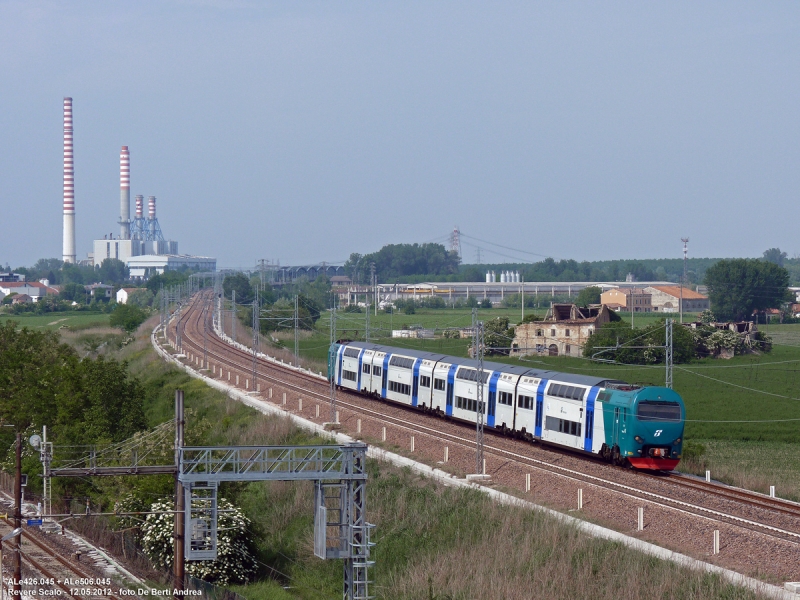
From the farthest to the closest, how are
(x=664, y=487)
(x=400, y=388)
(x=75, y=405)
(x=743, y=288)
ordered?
(x=743, y=288) → (x=400, y=388) → (x=75, y=405) → (x=664, y=487)

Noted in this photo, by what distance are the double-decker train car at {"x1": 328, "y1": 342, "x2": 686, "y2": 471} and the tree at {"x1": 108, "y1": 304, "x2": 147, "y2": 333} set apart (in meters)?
79.4

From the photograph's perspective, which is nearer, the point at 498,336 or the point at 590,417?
the point at 590,417

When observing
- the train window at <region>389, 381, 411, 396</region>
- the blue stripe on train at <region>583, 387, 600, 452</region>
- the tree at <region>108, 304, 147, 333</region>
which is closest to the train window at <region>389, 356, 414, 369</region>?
the train window at <region>389, 381, 411, 396</region>

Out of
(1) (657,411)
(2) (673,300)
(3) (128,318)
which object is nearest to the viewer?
(1) (657,411)

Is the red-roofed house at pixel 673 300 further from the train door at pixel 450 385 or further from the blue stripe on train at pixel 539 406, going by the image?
the blue stripe on train at pixel 539 406

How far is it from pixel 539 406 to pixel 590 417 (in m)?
3.95

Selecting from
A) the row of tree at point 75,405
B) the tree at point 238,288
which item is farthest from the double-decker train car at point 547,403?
the tree at point 238,288

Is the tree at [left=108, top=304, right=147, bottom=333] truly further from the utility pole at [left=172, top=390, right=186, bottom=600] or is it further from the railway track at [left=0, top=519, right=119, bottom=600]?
the utility pole at [left=172, top=390, right=186, bottom=600]

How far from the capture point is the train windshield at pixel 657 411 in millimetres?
34938

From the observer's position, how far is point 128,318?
445 ft

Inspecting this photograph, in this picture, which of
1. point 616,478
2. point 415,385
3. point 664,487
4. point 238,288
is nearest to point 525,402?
point 616,478

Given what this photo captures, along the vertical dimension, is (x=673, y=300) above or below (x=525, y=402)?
above

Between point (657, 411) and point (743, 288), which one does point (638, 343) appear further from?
point (743, 288)

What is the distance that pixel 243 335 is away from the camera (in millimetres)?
120188
